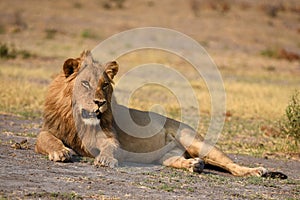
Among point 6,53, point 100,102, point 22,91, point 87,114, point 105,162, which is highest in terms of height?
point 6,53

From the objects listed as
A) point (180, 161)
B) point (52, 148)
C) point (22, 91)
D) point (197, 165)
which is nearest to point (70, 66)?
point (52, 148)

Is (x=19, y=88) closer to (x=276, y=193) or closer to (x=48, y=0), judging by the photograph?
(x=276, y=193)

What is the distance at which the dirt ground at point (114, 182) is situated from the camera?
6082 mm

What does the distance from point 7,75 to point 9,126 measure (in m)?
6.77

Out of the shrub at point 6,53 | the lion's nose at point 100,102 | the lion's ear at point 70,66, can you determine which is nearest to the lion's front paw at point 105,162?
the lion's nose at point 100,102

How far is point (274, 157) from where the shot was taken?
9.88 meters

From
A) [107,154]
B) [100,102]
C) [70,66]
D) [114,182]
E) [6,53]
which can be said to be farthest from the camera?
[6,53]

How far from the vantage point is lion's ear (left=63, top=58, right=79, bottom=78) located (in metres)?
7.69

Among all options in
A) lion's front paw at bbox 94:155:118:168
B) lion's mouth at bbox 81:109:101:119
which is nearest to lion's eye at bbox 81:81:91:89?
lion's mouth at bbox 81:109:101:119

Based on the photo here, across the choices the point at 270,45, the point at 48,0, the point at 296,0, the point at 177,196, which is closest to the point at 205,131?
the point at 177,196

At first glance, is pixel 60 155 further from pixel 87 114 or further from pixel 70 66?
pixel 70 66

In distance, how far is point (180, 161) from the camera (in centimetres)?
789

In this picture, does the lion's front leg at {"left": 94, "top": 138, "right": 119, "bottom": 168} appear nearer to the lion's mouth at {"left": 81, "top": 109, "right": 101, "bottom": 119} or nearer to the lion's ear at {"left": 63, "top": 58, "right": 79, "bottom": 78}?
the lion's mouth at {"left": 81, "top": 109, "right": 101, "bottom": 119}

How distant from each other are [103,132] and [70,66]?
0.85m
